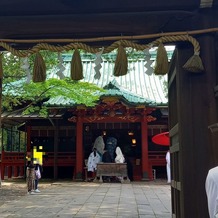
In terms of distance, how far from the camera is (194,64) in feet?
13.1

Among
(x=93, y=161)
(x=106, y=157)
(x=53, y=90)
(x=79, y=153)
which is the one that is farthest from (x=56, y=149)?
(x=53, y=90)

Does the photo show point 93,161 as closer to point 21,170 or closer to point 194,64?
point 21,170

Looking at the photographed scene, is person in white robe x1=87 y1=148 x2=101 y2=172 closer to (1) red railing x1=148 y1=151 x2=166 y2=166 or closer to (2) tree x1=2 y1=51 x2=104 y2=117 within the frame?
(1) red railing x1=148 y1=151 x2=166 y2=166

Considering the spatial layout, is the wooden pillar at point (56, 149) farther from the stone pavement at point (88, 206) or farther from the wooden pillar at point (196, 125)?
the wooden pillar at point (196, 125)

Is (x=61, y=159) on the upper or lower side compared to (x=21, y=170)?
upper

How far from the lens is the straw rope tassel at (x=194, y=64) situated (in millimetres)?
4000

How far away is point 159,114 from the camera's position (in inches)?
729

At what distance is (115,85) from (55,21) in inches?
531

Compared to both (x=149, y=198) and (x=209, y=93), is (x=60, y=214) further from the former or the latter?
(x=209, y=93)

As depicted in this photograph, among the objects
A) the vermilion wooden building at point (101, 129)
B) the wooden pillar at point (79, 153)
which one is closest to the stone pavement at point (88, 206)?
the wooden pillar at point (79, 153)

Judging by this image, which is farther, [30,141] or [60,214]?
[30,141]

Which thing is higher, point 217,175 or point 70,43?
point 70,43

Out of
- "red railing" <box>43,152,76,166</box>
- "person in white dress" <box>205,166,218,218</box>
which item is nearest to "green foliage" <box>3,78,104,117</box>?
"red railing" <box>43,152,76,166</box>

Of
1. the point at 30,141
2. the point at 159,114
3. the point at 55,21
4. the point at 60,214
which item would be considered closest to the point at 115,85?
the point at 159,114
